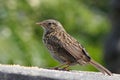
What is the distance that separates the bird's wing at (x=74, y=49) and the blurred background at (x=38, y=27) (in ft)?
6.67

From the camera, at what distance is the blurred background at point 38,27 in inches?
363

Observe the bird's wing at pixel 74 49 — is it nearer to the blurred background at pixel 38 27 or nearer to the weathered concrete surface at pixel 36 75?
the weathered concrete surface at pixel 36 75

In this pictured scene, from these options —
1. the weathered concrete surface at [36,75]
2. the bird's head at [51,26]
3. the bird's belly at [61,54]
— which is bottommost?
the weathered concrete surface at [36,75]

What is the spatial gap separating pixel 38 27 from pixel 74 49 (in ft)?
11.8

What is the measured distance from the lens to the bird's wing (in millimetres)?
6887

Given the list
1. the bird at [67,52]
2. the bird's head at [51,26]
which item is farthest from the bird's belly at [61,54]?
the bird's head at [51,26]

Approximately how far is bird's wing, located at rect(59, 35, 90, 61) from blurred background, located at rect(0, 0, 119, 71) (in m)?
2.03

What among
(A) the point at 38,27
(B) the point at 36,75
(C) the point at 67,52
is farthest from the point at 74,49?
(A) the point at 38,27

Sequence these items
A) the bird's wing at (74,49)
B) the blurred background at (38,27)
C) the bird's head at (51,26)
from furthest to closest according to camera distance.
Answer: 1. the blurred background at (38,27)
2. the bird's head at (51,26)
3. the bird's wing at (74,49)

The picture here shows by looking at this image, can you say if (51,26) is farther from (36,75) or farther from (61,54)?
(36,75)

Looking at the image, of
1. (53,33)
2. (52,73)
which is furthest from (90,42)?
(52,73)

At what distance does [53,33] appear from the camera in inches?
289

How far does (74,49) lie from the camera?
692 centimetres

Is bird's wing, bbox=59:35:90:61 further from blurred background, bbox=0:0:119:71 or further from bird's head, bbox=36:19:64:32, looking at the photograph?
blurred background, bbox=0:0:119:71
